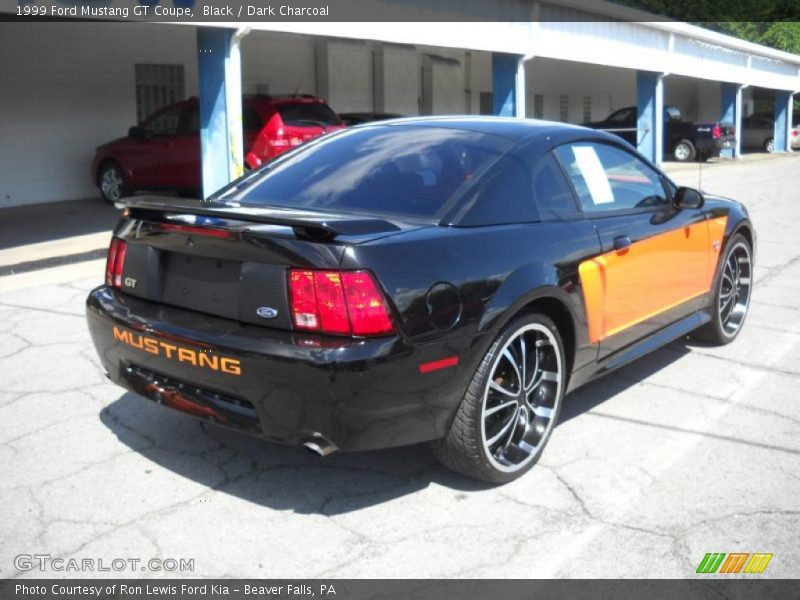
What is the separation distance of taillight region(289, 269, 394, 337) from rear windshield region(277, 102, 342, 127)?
9.85 m

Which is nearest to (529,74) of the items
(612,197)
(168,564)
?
(612,197)

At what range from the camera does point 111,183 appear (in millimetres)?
13883

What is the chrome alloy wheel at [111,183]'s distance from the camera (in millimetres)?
13805

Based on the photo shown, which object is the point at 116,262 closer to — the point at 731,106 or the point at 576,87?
the point at 576,87

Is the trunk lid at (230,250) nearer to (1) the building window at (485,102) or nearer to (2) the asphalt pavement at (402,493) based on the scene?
(2) the asphalt pavement at (402,493)

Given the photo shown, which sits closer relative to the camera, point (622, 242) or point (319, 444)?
point (319, 444)

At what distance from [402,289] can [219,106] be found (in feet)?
25.1

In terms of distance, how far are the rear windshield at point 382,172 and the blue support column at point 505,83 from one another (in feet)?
40.6

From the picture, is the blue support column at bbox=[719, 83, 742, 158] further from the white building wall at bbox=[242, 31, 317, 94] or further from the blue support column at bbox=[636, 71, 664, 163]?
the white building wall at bbox=[242, 31, 317, 94]

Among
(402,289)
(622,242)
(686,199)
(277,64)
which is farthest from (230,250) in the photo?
(277,64)

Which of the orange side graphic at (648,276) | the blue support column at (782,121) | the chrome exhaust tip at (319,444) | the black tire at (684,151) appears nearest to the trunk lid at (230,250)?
the chrome exhaust tip at (319,444)

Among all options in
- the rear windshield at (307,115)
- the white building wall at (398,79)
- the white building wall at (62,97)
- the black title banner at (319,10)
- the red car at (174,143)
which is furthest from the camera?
the white building wall at (398,79)

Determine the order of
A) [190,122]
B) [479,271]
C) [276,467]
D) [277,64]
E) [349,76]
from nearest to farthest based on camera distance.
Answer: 1. [479,271]
2. [276,467]
3. [190,122]
4. [277,64]
5. [349,76]

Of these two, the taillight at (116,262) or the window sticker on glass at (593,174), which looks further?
the window sticker on glass at (593,174)
